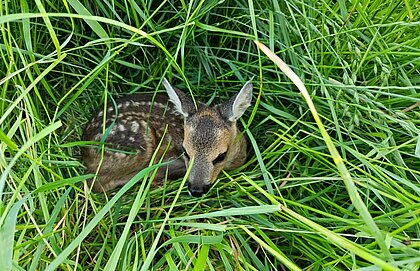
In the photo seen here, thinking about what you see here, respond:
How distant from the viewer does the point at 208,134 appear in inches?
115

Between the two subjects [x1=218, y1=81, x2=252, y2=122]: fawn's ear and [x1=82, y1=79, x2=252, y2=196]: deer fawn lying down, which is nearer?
[x1=218, y1=81, x2=252, y2=122]: fawn's ear

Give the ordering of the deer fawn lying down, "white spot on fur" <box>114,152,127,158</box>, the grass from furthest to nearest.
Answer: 1. "white spot on fur" <box>114,152,127,158</box>
2. the deer fawn lying down
3. the grass

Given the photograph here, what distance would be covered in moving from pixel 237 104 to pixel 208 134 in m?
0.22

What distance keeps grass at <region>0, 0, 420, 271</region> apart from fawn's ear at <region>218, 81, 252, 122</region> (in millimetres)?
102

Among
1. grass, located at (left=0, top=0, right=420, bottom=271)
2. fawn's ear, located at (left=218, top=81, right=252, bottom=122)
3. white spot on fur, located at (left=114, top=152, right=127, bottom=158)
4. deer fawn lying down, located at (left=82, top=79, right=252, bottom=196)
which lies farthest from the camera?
white spot on fur, located at (left=114, top=152, right=127, bottom=158)

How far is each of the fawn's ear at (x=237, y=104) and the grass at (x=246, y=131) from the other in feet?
0.33

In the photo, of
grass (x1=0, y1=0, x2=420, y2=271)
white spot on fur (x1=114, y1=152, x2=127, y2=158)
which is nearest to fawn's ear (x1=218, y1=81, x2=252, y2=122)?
grass (x1=0, y1=0, x2=420, y2=271)

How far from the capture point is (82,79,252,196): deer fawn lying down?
9.46 feet

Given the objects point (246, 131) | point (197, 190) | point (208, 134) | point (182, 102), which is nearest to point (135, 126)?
point (182, 102)

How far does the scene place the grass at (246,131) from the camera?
7.30ft

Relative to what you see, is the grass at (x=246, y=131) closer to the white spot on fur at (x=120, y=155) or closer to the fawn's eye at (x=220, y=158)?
the fawn's eye at (x=220, y=158)

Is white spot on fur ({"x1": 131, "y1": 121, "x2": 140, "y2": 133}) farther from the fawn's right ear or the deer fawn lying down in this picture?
the fawn's right ear

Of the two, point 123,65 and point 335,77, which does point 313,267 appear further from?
point 123,65

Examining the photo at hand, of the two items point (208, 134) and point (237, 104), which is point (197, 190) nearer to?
point (208, 134)
